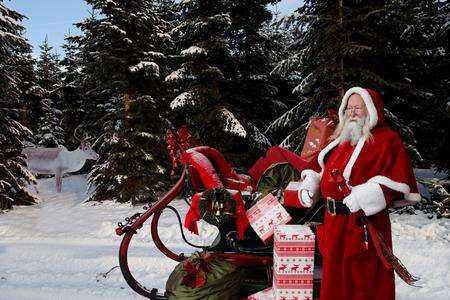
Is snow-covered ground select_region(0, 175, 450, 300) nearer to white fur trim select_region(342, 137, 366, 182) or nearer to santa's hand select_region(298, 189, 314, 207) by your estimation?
santa's hand select_region(298, 189, 314, 207)

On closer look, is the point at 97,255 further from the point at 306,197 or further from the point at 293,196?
the point at 306,197

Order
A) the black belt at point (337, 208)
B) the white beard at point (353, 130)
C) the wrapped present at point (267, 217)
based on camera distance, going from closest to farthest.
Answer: the black belt at point (337, 208), the white beard at point (353, 130), the wrapped present at point (267, 217)

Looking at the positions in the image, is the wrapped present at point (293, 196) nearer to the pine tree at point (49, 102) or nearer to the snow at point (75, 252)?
the snow at point (75, 252)

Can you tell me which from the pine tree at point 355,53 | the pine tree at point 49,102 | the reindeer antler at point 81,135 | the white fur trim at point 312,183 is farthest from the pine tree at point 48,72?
the white fur trim at point 312,183

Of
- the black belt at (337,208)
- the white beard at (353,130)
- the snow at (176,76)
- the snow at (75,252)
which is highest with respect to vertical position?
the snow at (176,76)

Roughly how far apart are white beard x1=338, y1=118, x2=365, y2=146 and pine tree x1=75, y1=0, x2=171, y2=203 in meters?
9.53

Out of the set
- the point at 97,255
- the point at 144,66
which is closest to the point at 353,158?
the point at 97,255

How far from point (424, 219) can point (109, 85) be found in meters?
9.72

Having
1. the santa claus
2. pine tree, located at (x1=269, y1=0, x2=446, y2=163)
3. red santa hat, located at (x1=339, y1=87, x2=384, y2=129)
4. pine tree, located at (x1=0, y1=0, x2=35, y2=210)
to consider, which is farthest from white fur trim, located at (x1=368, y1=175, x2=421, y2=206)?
pine tree, located at (x1=0, y1=0, x2=35, y2=210)

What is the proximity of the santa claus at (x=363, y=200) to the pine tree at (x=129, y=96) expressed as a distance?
9.61m

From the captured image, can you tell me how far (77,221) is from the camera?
1032 centimetres

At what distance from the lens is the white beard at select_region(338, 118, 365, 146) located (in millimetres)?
3078

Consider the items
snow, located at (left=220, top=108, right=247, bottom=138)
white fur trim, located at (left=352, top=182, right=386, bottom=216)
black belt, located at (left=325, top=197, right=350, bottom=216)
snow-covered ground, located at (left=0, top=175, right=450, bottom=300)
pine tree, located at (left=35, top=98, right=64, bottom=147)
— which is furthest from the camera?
pine tree, located at (left=35, top=98, right=64, bottom=147)

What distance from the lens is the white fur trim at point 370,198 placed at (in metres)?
2.79
